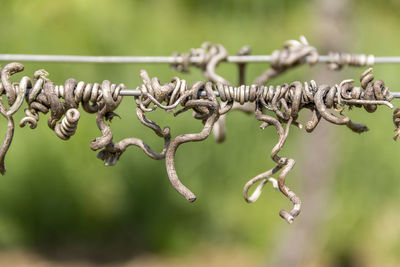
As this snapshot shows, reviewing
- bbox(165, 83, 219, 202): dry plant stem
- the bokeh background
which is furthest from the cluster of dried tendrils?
the bokeh background

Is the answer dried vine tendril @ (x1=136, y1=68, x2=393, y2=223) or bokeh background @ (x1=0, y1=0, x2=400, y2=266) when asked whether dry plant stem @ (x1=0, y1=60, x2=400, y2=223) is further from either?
bokeh background @ (x1=0, y1=0, x2=400, y2=266)

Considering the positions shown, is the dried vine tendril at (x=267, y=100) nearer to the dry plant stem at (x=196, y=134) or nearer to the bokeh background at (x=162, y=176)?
the dry plant stem at (x=196, y=134)

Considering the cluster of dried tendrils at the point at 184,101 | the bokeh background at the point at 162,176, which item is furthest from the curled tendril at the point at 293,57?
the bokeh background at the point at 162,176

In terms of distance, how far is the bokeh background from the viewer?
2.48 metres

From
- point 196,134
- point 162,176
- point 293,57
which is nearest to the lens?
point 196,134

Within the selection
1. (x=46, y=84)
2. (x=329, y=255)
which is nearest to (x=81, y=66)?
(x=329, y=255)

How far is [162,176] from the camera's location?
103 inches

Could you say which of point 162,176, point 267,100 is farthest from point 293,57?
point 162,176

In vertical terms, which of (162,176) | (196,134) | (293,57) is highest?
(293,57)

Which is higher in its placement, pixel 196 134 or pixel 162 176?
pixel 196 134

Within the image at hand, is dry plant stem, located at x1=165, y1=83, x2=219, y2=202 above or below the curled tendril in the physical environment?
below

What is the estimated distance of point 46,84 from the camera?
2.20 ft

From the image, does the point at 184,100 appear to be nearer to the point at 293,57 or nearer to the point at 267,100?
the point at 267,100

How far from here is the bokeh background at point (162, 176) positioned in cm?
248
